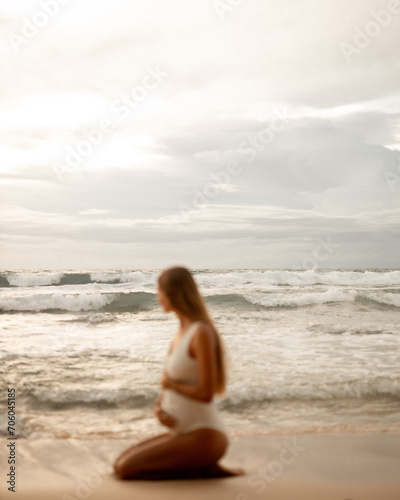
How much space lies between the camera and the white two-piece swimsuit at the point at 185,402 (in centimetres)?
373

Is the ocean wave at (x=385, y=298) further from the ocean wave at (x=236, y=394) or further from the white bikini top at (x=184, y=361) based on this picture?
the white bikini top at (x=184, y=361)

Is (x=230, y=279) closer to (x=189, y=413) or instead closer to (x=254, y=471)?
(x=254, y=471)

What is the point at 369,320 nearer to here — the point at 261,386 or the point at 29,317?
the point at 261,386

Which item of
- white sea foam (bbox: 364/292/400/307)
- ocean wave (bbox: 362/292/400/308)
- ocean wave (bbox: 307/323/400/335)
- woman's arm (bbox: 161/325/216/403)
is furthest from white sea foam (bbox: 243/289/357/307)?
woman's arm (bbox: 161/325/216/403)

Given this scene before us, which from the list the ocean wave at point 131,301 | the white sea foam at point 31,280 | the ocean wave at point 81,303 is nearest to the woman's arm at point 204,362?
the ocean wave at point 131,301

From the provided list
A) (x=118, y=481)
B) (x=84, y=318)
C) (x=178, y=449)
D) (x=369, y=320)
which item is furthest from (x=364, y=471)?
(x=84, y=318)

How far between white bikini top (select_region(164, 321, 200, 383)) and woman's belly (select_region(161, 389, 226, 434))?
147 millimetres

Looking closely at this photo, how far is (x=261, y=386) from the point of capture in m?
7.77

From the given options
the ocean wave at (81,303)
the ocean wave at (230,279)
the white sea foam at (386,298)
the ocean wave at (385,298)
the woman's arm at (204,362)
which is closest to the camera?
the woman's arm at (204,362)

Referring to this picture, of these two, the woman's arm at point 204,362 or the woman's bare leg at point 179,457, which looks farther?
the woman's bare leg at point 179,457

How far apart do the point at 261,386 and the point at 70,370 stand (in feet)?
11.2

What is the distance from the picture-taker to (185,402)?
378 centimetres

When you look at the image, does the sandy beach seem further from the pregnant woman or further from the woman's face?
the woman's face

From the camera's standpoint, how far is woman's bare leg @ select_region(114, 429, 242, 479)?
3.82 meters
